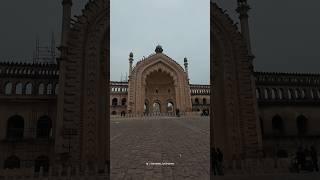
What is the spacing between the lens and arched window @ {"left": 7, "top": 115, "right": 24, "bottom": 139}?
13.7 meters

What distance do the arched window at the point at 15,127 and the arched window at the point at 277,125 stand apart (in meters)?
13.0

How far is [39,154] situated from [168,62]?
22.8 metres

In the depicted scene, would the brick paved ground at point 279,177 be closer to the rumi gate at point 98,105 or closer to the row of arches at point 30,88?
the rumi gate at point 98,105

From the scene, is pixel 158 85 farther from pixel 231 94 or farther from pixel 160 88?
pixel 231 94

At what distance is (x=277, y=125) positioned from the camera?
53.8 ft

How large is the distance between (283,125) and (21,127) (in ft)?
44.6

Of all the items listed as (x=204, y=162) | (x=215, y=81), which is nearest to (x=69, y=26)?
(x=215, y=81)

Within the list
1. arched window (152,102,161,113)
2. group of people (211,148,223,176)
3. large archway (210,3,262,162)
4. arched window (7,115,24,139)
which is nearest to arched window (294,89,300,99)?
large archway (210,3,262,162)

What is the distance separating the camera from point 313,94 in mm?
17469

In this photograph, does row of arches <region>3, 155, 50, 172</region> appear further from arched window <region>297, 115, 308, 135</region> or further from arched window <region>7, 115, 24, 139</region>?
arched window <region>297, 115, 308, 135</region>

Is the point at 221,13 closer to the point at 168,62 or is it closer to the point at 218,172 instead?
the point at 218,172

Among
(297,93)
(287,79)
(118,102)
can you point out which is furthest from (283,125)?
(118,102)

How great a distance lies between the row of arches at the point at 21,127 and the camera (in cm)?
1376

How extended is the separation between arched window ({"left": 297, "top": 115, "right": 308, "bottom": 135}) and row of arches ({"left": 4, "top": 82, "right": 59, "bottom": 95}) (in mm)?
13249
